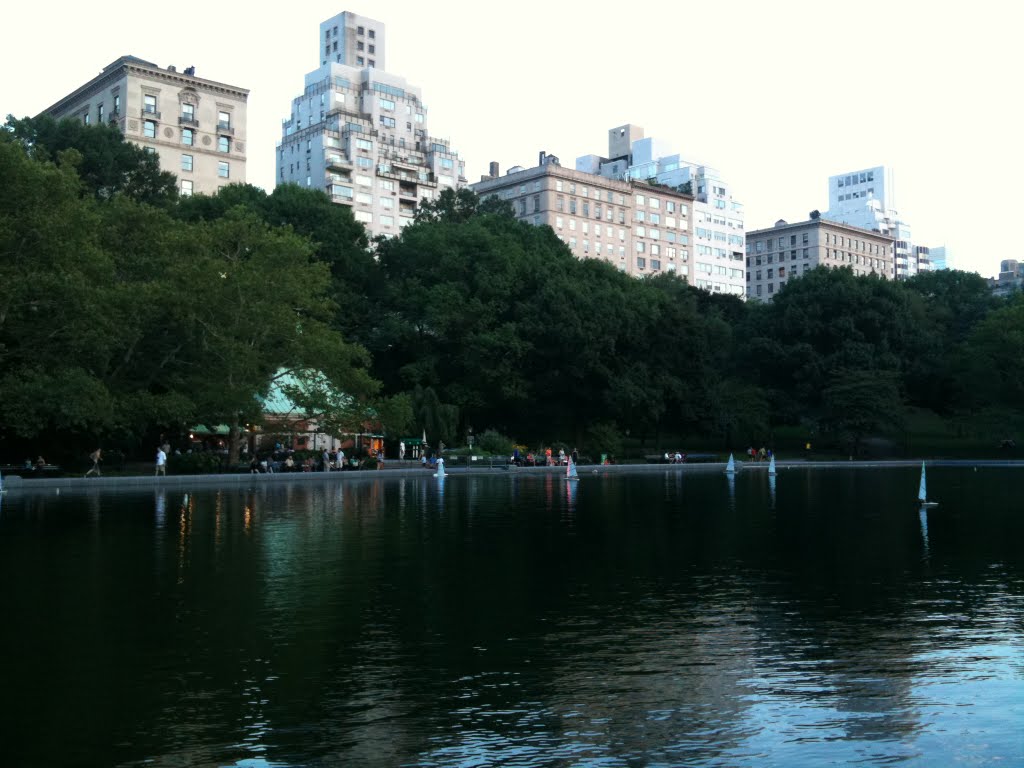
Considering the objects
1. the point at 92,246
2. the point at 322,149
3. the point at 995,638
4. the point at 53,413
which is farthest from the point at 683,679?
the point at 322,149

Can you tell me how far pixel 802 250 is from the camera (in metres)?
181

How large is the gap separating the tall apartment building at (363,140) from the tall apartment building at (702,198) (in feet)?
122

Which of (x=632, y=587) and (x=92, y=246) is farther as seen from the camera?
(x=92, y=246)

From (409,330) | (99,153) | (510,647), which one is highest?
(99,153)

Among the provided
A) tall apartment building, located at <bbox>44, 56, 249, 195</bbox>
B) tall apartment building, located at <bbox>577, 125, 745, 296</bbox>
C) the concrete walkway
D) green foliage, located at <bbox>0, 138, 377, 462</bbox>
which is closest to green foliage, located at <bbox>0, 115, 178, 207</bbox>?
tall apartment building, located at <bbox>44, 56, 249, 195</bbox>

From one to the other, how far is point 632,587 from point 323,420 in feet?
144

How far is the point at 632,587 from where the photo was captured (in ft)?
52.8

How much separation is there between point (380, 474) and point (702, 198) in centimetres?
12262

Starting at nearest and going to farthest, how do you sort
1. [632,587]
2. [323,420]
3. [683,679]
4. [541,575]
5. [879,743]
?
1. [879,743]
2. [683,679]
3. [632,587]
4. [541,575]
5. [323,420]

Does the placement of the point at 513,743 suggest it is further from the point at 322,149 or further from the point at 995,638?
the point at 322,149

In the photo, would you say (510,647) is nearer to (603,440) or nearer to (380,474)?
(380,474)

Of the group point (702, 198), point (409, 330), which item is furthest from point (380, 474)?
point (702, 198)

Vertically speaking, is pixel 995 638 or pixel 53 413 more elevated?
pixel 53 413

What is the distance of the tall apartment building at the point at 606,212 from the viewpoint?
147 metres
